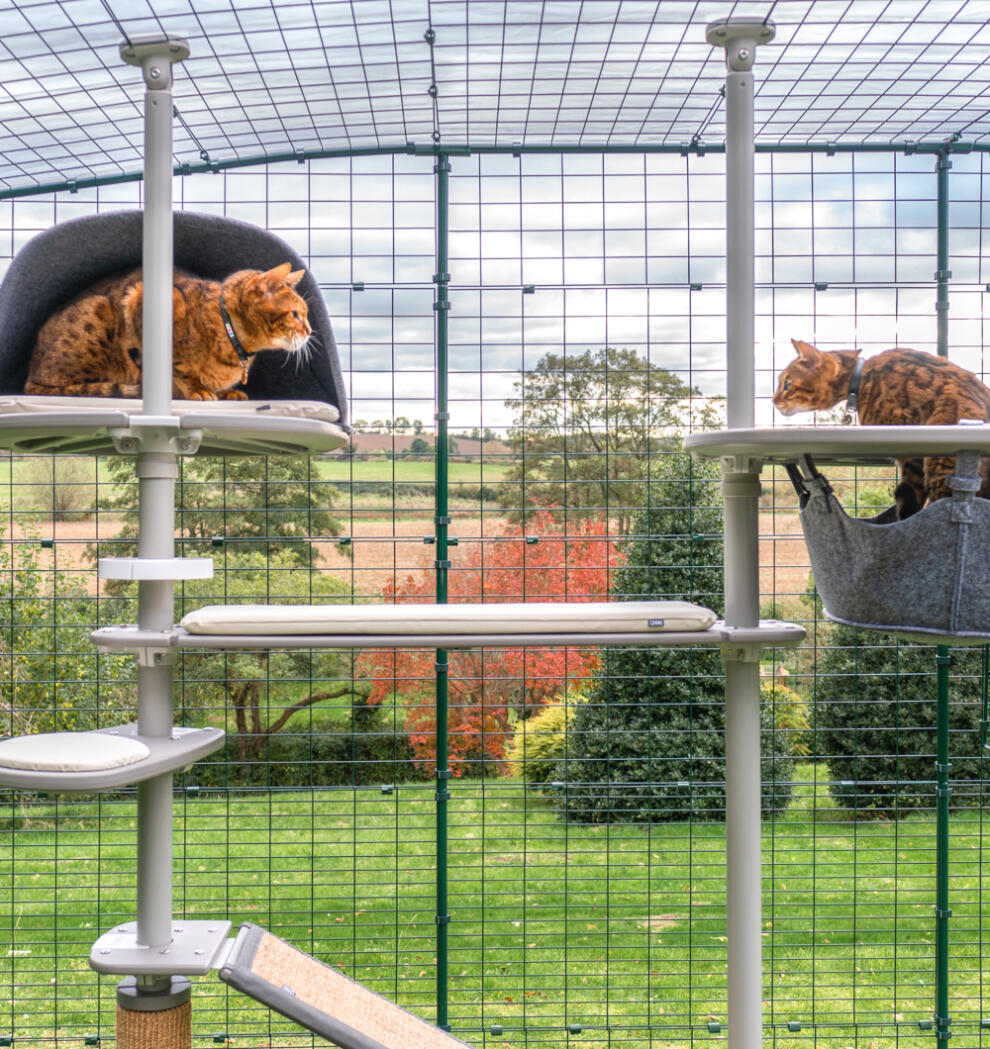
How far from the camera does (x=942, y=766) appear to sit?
119 inches

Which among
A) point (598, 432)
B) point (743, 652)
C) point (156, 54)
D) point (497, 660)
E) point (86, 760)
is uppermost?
point (156, 54)

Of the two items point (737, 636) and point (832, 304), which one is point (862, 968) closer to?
point (832, 304)

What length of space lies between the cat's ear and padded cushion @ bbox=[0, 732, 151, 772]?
179 centimetres

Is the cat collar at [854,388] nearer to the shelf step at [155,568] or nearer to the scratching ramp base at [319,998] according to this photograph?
the shelf step at [155,568]

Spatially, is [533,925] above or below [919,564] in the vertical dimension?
below

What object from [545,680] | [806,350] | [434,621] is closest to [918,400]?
[806,350]

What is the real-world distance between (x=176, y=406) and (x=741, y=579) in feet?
3.82

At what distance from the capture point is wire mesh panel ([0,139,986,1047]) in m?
3.35

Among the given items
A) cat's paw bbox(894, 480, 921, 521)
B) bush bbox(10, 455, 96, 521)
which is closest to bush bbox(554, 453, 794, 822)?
cat's paw bbox(894, 480, 921, 521)

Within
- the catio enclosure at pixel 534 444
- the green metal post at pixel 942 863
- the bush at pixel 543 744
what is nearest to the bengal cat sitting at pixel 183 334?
the catio enclosure at pixel 534 444

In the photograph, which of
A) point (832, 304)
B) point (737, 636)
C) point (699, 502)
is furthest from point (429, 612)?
point (699, 502)

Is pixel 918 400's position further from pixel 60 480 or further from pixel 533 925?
pixel 60 480

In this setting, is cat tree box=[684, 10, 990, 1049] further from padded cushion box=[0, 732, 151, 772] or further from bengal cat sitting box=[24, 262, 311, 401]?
padded cushion box=[0, 732, 151, 772]

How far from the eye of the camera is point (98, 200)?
3.29 meters
